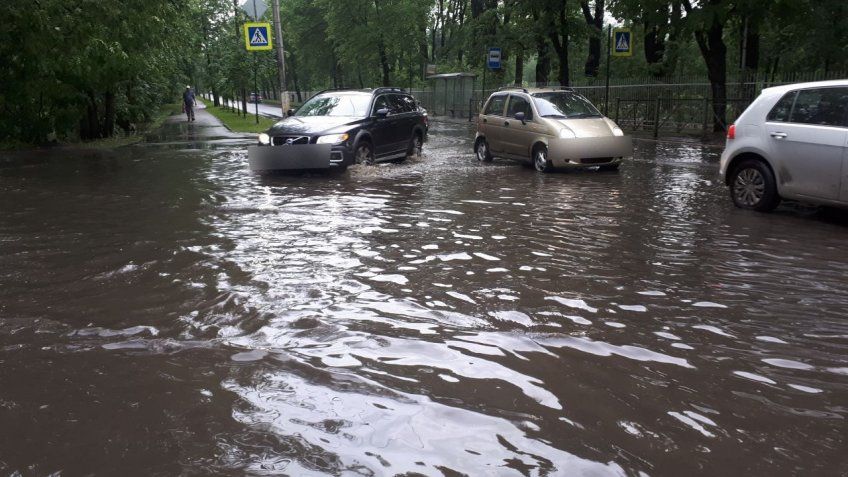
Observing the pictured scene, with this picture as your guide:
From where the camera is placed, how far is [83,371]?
402 centimetres

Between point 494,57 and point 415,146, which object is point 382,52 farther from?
point 415,146

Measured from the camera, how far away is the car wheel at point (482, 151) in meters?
15.9

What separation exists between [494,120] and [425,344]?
11613mm

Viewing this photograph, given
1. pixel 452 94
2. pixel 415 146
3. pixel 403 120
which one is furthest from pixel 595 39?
pixel 403 120

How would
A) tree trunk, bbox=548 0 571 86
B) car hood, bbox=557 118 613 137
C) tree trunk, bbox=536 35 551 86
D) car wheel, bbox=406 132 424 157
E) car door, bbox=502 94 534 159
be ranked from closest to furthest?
car hood, bbox=557 118 613 137, car door, bbox=502 94 534 159, car wheel, bbox=406 132 424 157, tree trunk, bbox=548 0 571 86, tree trunk, bbox=536 35 551 86

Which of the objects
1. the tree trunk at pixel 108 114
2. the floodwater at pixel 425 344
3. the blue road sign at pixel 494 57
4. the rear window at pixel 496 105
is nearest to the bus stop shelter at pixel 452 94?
the blue road sign at pixel 494 57

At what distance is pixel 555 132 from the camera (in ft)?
43.5

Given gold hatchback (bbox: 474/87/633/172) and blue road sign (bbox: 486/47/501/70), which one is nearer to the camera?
gold hatchback (bbox: 474/87/633/172)

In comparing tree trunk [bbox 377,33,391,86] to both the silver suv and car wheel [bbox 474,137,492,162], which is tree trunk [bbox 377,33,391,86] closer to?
car wheel [bbox 474,137,492,162]

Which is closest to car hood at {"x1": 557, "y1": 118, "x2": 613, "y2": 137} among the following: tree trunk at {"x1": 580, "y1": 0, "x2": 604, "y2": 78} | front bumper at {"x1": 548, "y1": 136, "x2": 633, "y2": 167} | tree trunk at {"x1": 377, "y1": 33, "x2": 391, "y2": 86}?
front bumper at {"x1": 548, "y1": 136, "x2": 633, "y2": 167}

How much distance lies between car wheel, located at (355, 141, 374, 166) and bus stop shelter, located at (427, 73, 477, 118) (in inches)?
897

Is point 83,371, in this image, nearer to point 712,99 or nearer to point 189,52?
point 712,99

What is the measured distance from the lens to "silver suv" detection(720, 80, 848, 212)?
7.82 meters

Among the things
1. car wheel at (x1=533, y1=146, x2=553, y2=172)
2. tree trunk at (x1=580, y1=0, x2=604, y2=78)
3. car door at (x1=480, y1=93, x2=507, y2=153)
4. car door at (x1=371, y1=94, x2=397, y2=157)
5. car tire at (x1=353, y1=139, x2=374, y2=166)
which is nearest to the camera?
car wheel at (x1=533, y1=146, x2=553, y2=172)
